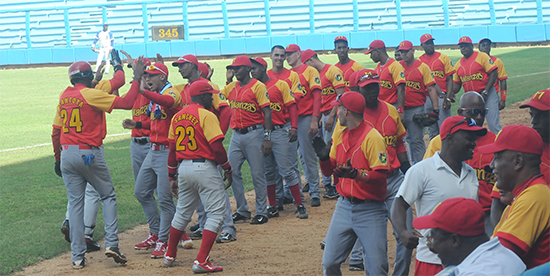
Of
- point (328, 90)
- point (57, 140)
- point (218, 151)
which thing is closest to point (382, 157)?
→ point (218, 151)

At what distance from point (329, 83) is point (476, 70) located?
3.38 meters

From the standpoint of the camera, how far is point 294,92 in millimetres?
9156

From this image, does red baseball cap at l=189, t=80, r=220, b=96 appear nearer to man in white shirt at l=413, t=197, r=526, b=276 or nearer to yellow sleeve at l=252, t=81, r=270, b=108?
yellow sleeve at l=252, t=81, r=270, b=108

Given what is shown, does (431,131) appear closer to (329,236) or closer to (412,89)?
(412,89)

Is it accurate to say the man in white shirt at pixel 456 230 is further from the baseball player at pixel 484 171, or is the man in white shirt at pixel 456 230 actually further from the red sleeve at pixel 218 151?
the red sleeve at pixel 218 151

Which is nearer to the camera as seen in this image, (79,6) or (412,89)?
(412,89)

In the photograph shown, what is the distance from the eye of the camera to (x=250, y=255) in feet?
23.2

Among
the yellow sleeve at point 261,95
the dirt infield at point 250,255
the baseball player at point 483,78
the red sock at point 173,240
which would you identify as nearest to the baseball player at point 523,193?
the dirt infield at point 250,255

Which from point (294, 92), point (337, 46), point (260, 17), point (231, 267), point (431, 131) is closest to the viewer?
point (231, 267)

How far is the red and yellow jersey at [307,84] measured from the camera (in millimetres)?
9398

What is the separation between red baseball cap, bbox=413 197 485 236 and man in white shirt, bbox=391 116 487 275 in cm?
111

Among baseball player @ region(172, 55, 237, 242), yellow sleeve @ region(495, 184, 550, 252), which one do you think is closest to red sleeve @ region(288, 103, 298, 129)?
baseball player @ region(172, 55, 237, 242)

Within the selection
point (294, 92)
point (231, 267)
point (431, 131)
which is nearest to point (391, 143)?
point (231, 267)

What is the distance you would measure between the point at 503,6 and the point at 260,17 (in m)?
18.2
